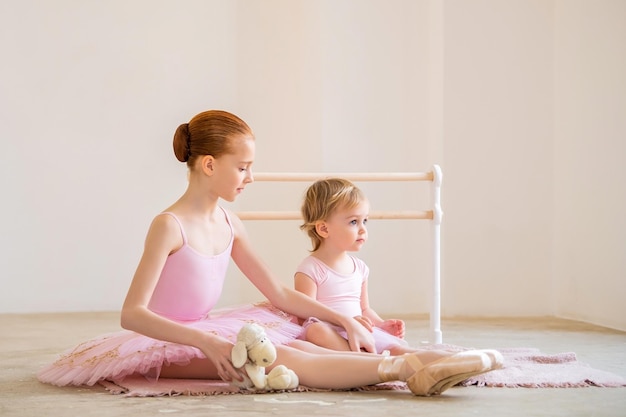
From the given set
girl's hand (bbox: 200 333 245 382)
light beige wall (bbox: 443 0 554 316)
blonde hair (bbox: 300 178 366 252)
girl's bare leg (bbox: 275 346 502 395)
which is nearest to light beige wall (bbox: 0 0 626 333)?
light beige wall (bbox: 443 0 554 316)

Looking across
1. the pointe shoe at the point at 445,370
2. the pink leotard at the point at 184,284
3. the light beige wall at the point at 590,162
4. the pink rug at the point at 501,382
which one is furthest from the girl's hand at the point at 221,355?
the light beige wall at the point at 590,162

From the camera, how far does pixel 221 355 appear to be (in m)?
1.82

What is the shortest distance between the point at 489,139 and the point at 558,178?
0.33 metres

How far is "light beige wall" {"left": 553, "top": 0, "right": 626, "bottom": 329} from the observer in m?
3.37

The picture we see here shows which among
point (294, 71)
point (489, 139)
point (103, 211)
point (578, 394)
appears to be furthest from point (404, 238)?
point (578, 394)

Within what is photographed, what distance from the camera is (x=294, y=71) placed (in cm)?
404

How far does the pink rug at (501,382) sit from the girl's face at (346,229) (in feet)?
1.57

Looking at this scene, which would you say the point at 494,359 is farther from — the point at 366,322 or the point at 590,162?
the point at 590,162

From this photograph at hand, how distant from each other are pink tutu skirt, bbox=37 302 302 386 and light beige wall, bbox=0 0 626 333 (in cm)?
185

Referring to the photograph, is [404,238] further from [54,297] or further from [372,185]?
[54,297]

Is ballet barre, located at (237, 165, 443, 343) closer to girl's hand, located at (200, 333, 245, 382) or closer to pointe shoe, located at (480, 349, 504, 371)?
girl's hand, located at (200, 333, 245, 382)

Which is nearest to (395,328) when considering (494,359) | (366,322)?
(366,322)

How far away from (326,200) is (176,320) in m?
0.53

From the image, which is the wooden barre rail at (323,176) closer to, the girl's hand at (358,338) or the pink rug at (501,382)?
the girl's hand at (358,338)
